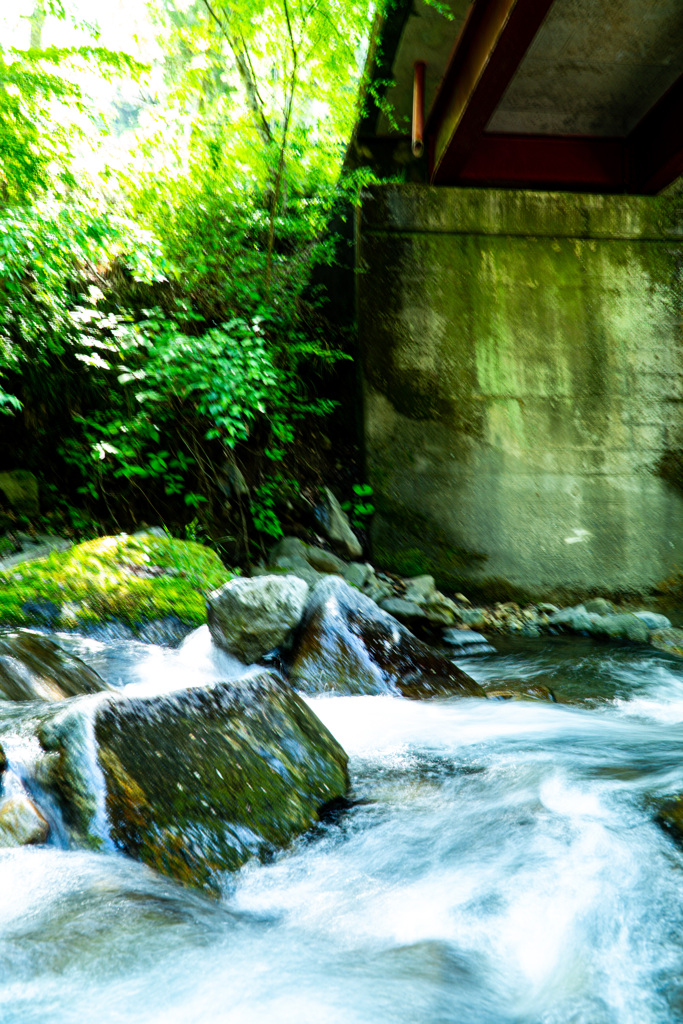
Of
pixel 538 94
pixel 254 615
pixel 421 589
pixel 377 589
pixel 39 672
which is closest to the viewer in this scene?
pixel 39 672

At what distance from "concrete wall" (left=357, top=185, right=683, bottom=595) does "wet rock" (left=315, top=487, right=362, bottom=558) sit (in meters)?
0.30

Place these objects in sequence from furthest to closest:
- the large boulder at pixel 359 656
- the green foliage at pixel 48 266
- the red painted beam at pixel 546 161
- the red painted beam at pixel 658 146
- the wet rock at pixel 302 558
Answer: the red painted beam at pixel 546 161
the red painted beam at pixel 658 146
the wet rock at pixel 302 558
the green foliage at pixel 48 266
the large boulder at pixel 359 656

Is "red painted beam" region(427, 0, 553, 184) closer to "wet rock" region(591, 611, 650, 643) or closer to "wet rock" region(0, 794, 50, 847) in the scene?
"wet rock" region(591, 611, 650, 643)

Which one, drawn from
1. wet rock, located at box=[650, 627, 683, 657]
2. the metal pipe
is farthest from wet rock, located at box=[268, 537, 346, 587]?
the metal pipe

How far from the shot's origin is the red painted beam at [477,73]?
4871 millimetres

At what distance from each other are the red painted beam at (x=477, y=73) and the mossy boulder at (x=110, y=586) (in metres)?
4.53

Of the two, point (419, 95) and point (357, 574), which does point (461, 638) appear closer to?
point (357, 574)

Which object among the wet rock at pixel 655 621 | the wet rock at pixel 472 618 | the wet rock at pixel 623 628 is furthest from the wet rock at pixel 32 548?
the wet rock at pixel 655 621

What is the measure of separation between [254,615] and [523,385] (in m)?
4.65

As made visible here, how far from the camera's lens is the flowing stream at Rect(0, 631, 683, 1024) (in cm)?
129

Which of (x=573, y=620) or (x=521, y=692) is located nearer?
(x=521, y=692)

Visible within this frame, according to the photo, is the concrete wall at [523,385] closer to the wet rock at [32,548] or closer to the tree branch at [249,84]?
the tree branch at [249,84]

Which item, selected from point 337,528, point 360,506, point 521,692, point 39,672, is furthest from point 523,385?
point 39,672

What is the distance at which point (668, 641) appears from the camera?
5.87 meters
